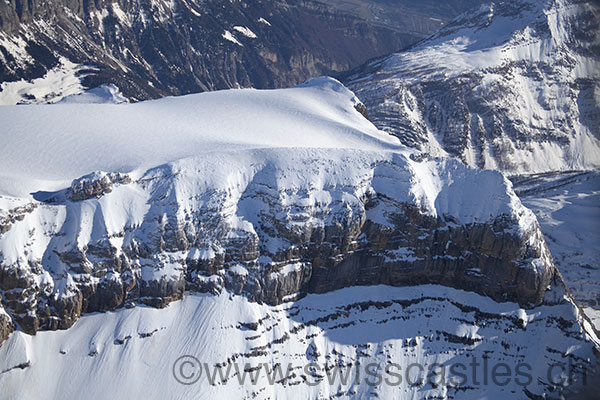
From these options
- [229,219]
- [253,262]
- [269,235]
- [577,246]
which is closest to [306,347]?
[253,262]

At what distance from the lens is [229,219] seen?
122 meters

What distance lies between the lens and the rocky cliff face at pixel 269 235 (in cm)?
10975

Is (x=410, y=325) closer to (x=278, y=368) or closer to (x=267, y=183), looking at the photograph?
(x=278, y=368)

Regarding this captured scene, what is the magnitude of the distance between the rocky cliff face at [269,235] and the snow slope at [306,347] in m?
2.80

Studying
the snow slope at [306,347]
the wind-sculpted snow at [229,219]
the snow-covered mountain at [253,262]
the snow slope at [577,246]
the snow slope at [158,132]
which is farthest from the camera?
the snow slope at [577,246]

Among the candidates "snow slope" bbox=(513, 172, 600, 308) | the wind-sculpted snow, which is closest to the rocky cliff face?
the wind-sculpted snow

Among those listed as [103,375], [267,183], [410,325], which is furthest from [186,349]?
[410,325]

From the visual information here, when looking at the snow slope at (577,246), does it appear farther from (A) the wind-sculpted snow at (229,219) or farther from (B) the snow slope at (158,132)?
(B) the snow slope at (158,132)

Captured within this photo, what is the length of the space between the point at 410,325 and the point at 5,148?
82.1 m

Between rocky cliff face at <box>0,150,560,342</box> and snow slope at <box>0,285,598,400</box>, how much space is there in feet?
9.20

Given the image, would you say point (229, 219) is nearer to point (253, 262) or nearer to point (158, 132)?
point (253, 262)

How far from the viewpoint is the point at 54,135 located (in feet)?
432

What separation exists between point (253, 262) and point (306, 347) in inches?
699

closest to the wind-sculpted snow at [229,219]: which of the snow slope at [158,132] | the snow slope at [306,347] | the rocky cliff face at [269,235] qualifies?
the rocky cliff face at [269,235]
